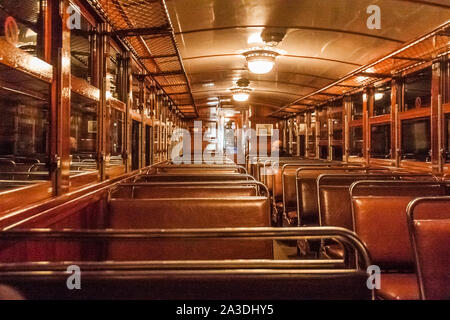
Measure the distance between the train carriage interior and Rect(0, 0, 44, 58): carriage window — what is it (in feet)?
0.06

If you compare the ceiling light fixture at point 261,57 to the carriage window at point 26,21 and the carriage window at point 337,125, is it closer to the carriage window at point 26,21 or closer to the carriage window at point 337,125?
the carriage window at point 26,21

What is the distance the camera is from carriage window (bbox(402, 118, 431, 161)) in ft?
17.7

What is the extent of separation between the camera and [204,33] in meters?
4.76

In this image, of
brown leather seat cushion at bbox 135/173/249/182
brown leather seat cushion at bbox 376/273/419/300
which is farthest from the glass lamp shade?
brown leather seat cushion at bbox 376/273/419/300

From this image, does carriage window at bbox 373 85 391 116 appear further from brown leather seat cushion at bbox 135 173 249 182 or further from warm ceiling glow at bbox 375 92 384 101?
brown leather seat cushion at bbox 135 173 249 182

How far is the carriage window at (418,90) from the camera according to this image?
17.9ft

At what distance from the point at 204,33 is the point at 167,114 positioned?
492 cm

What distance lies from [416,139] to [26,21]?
5.43 meters

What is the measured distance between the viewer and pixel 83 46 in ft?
13.2

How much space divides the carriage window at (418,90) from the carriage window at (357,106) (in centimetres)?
181

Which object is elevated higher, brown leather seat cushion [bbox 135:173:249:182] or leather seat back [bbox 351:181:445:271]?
brown leather seat cushion [bbox 135:173:249:182]

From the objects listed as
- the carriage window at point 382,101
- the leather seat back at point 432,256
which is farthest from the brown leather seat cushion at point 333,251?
the carriage window at point 382,101

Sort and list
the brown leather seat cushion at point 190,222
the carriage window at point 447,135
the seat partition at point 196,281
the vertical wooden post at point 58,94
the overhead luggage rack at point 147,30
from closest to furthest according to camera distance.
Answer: the seat partition at point 196,281 < the brown leather seat cushion at point 190,222 < the vertical wooden post at point 58,94 < the overhead luggage rack at point 147,30 < the carriage window at point 447,135
